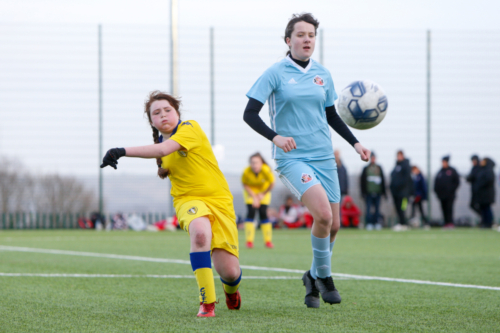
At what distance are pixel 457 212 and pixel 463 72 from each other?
4423 mm

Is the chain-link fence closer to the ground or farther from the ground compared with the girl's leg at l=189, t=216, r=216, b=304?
farther from the ground

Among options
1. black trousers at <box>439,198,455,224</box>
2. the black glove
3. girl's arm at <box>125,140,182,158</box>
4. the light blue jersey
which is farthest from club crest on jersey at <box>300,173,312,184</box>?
black trousers at <box>439,198,455,224</box>

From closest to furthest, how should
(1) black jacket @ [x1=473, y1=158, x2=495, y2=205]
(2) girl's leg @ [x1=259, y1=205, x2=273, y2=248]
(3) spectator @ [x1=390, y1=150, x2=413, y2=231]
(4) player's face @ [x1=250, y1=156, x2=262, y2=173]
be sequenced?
(2) girl's leg @ [x1=259, y1=205, x2=273, y2=248]
(4) player's face @ [x1=250, y1=156, x2=262, y2=173]
(1) black jacket @ [x1=473, y1=158, x2=495, y2=205]
(3) spectator @ [x1=390, y1=150, x2=413, y2=231]

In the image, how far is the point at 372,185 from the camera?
1706cm

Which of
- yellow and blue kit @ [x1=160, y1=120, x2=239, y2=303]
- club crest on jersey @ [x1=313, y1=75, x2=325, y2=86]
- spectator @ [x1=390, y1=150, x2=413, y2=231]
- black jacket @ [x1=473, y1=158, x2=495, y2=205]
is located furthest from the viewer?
spectator @ [x1=390, y1=150, x2=413, y2=231]

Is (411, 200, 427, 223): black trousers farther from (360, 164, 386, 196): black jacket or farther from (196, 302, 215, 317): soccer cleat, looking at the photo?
(196, 302, 215, 317): soccer cleat

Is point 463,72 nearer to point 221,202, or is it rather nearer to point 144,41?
point 144,41

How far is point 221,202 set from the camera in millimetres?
4090

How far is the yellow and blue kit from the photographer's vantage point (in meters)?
3.97

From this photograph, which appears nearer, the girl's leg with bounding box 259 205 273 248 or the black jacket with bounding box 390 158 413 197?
the girl's leg with bounding box 259 205 273 248

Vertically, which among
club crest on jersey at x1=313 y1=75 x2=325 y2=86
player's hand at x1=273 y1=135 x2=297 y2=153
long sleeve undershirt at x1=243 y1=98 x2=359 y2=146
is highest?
club crest on jersey at x1=313 y1=75 x2=325 y2=86

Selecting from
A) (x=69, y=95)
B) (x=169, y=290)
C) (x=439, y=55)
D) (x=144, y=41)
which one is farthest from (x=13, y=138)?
(x=169, y=290)

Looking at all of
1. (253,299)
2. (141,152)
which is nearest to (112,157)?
(141,152)

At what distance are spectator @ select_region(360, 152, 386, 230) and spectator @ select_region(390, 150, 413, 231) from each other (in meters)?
0.32
